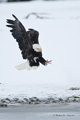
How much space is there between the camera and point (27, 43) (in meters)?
8.08

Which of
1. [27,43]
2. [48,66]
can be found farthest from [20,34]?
[48,66]

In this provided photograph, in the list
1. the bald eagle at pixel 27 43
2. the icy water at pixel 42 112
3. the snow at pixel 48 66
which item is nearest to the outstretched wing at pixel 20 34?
the bald eagle at pixel 27 43

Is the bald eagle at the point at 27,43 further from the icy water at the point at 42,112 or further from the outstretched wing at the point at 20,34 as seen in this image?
the icy water at the point at 42,112

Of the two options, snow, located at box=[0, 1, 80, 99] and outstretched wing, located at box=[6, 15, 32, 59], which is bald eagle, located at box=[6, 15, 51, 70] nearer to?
outstretched wing, located at box=[6, 15, 32, 59]

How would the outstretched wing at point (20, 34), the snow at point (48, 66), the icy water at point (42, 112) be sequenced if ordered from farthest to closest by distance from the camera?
1. the outstretched wing at point (20, 34)
2. the snow at point (48, 66)
3. the icy water at point (42, 112)

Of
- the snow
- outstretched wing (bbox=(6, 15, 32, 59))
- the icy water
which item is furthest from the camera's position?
outstretched wing (bbox=(6, 15, 32, 59))

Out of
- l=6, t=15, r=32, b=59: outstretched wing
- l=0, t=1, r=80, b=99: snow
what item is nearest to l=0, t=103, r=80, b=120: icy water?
l=0, t=1, r=80, b=99: snow

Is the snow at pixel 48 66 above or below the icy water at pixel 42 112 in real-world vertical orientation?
above

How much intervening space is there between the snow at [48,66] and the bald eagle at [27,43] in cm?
37

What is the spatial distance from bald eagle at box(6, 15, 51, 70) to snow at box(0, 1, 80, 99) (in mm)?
372

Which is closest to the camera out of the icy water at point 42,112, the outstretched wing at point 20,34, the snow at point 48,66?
the icy water at point 42,112

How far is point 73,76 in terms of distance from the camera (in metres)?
8.69

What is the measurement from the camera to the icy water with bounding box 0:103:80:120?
6.05 m

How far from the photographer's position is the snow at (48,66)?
7477 mm
